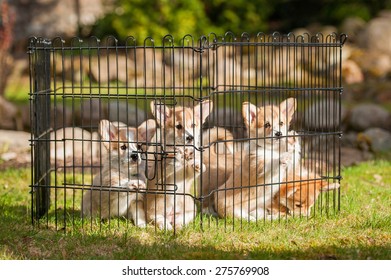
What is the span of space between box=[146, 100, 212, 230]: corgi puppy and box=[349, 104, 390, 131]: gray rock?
656 cm

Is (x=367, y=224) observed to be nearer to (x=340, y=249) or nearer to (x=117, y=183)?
(x=340, y=249)

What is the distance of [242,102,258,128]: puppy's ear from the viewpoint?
5.97 meters

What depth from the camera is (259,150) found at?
6.07 m

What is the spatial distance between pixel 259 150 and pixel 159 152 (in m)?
0.89

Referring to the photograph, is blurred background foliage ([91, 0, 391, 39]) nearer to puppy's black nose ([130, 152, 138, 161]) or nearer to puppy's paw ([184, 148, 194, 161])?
puppy's black nose ([130, 152, 138, 161])

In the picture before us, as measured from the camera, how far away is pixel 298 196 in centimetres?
629

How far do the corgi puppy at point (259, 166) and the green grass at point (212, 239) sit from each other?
235 mm

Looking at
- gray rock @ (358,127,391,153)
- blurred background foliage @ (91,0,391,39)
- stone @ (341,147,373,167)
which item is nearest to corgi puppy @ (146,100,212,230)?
stone @ (341,147,373,167)

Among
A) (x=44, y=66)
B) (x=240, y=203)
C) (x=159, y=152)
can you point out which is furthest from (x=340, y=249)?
(x=44, y=66)

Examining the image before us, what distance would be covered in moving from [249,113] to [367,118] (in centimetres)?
639

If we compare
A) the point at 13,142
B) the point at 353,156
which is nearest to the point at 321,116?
the point at 353,156

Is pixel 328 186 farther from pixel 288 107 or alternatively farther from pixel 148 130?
pixel 148 130

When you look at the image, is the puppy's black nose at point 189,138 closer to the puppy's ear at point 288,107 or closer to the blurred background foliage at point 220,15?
the puppy's ear at point 288,107

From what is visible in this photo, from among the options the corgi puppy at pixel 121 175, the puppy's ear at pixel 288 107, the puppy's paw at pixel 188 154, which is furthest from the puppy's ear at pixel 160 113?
the puppy's ear at pixel 288 107
